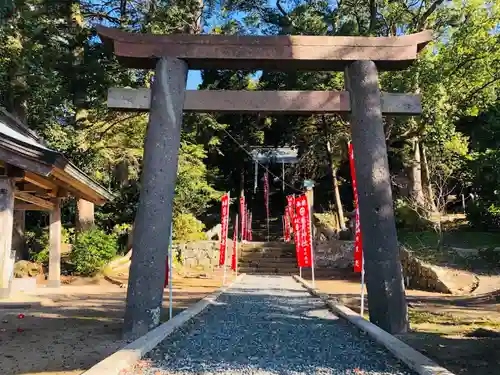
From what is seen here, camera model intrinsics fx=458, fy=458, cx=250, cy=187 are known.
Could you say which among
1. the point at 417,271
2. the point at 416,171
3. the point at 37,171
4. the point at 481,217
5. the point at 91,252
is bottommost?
the point at 417,271

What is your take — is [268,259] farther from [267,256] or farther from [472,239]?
[472,239]

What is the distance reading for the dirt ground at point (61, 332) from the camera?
14.1ft

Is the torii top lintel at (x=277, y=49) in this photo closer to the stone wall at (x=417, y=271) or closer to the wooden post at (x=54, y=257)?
the wooden post at (x=54, y=257)

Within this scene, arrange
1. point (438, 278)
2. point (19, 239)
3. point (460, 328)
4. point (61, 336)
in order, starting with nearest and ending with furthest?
point (61, 336) < point (460, 328) < point (438, 278) < point (19, 239)

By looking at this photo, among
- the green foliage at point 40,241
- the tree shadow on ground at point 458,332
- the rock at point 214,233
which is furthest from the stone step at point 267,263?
the tree shadow on ground at point 458,332

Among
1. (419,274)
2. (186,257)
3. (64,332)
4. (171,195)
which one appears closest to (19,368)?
(64,332)

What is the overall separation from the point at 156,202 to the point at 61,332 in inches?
83.3

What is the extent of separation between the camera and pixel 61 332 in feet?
19.6

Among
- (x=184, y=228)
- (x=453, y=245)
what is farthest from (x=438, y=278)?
(x=184, y=228)

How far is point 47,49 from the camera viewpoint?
14.9 meters

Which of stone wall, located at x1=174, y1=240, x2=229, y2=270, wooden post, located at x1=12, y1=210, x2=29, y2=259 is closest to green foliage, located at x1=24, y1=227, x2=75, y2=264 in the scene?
wooden post, located at x1=12, y1=210, x2=29, y2=259

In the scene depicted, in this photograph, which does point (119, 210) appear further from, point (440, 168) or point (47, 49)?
point (440, 168)

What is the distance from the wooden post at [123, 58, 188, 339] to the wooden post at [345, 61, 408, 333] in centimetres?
250

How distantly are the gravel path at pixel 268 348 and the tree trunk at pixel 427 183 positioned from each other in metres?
13.7
